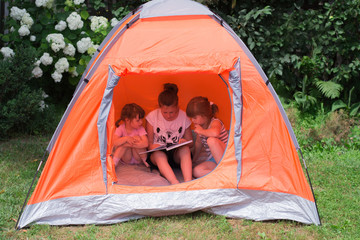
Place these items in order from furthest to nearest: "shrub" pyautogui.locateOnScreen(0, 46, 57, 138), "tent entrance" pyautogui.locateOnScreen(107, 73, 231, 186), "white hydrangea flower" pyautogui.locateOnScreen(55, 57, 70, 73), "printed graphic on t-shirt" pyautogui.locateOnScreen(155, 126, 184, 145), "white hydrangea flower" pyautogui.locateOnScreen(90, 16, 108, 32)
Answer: "white hydrangea flower" pyautogui.locateOnScreen(90, 16, 108, 32) → "white hydrangea flower" pyautogui.locateOnScreen(55, 57, 70, 73) → "shrub" pyautogui.locateOnScreen(0, 46, 57, 138) → "tent entrance" pyautogui.locateOnScreen(107, 73, 231, 186) → "printed graphic on t-shirt" pyautogui.locateOnScreen(155, 126, 184, 145)

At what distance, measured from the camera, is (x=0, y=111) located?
15.4ft

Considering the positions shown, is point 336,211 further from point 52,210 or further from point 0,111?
point 0,111

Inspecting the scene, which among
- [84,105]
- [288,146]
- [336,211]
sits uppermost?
[84,105]

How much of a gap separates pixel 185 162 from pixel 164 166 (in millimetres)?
173

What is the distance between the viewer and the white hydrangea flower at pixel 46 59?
5.03 metres

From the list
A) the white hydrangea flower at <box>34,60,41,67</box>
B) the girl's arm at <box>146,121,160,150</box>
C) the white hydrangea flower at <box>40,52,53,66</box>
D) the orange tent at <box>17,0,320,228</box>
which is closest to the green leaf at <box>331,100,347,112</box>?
the orange tent at <box>17,0,320,228</box>

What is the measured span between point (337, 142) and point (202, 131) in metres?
2.01

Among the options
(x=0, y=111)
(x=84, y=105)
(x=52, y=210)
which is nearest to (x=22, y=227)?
(x=52, y=210)

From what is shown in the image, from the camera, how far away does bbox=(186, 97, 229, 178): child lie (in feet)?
11.2

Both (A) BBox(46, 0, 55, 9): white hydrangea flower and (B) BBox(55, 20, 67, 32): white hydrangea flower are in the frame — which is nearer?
(B) BBox(55, 20, 67, 32): white hydrangea flower

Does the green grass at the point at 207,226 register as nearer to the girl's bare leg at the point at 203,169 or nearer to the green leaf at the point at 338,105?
the girl's bare leg at the point at 203,169

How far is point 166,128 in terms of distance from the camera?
12.5 feet

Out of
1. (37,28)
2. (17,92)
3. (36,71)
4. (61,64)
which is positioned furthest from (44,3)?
(17,92)

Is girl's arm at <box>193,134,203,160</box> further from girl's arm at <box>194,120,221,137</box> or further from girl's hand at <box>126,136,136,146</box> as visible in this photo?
girl's hand at <box>126,136,136,146</box>
